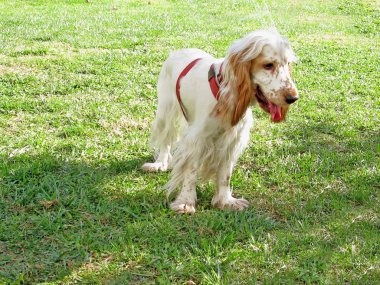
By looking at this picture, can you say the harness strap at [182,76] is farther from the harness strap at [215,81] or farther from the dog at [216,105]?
the harness strap at [215,81]

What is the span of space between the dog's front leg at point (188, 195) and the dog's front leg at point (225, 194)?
0.63 feet

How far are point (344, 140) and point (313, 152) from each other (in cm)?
54

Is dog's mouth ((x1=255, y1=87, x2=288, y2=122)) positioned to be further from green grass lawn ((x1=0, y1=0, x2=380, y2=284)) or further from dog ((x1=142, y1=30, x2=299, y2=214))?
green grass lawn ((x1=0, y1=0, x2=380, y2=284))

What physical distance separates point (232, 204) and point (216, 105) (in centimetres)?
86

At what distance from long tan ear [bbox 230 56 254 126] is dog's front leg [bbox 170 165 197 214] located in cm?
70

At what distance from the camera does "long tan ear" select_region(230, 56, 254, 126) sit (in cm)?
360

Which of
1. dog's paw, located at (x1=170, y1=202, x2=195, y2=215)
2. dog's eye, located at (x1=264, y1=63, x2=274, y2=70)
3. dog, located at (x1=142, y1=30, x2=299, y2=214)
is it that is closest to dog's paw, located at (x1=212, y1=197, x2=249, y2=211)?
dog, located at (x1=142, y1=30, x2=299, y2=214)

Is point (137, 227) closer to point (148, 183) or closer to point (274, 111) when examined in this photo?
point (148, 183)

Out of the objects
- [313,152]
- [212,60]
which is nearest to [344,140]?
[313,152]

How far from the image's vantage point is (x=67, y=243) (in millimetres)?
3580

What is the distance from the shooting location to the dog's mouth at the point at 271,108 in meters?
3.67

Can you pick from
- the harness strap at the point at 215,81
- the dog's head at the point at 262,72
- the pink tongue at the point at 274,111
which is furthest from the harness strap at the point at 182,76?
the pink tongue at the point at 274,111

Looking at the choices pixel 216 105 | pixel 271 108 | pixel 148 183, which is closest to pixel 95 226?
pixel 148 183

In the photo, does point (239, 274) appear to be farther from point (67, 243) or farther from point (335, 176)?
point (335, 176)
